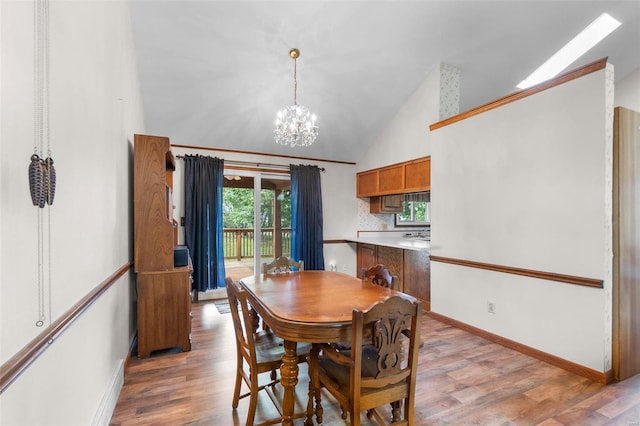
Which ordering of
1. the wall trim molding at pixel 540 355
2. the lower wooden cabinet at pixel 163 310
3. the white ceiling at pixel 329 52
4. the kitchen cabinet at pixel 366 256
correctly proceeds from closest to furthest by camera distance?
the wall trim molding at pixel 540 355 → the lower wooden cabinet at pixel 163 310 → the white ceiling at pixel 329 52 → the kitchen cabinet at pixel 366 256

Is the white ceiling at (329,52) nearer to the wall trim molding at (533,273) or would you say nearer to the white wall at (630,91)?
the white wall at (630,91)

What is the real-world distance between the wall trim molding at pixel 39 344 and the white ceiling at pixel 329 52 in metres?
2.64

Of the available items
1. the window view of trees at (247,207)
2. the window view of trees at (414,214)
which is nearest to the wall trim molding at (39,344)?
the window view of trees at (247,207)

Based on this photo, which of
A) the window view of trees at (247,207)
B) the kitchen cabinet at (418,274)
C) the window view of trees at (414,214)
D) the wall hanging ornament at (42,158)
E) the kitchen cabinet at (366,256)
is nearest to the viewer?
the wall hanging ornament at (42,158)

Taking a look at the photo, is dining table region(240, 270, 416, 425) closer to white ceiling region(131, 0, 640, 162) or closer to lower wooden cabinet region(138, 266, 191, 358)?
lower wooden cabinet region(138, 266, 191, 358)

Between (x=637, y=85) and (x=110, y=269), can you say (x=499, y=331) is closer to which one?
(x=110, y=269)

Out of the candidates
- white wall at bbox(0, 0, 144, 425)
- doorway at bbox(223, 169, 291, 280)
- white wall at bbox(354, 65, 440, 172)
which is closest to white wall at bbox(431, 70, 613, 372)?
white wall at bbox(354, 65, 440, 172)

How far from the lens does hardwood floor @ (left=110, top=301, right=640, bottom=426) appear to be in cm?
193

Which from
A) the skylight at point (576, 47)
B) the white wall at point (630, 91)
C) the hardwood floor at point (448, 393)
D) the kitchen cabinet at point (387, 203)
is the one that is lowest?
the hardwood floor at point (448, 393)

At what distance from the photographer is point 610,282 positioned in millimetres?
2389

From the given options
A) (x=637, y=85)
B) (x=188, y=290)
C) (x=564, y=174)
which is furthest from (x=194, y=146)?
(x=637, y=85)

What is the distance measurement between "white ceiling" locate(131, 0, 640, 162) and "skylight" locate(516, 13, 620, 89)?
11 centimetres

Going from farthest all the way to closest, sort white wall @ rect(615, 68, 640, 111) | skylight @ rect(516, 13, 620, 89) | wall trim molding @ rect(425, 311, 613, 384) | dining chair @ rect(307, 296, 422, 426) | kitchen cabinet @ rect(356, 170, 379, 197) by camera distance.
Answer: kitchen cabinet @ rect(356, 170, 379, 197)
white wall @ rect(615, 68, 640, 111)
skylight @ rect(516, 13, 620, 89)
wall trim molding @ rect(425, 311, 613, 384)
dining chair @ rect(307, 296, 422, 426)

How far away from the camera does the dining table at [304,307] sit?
1.54m
